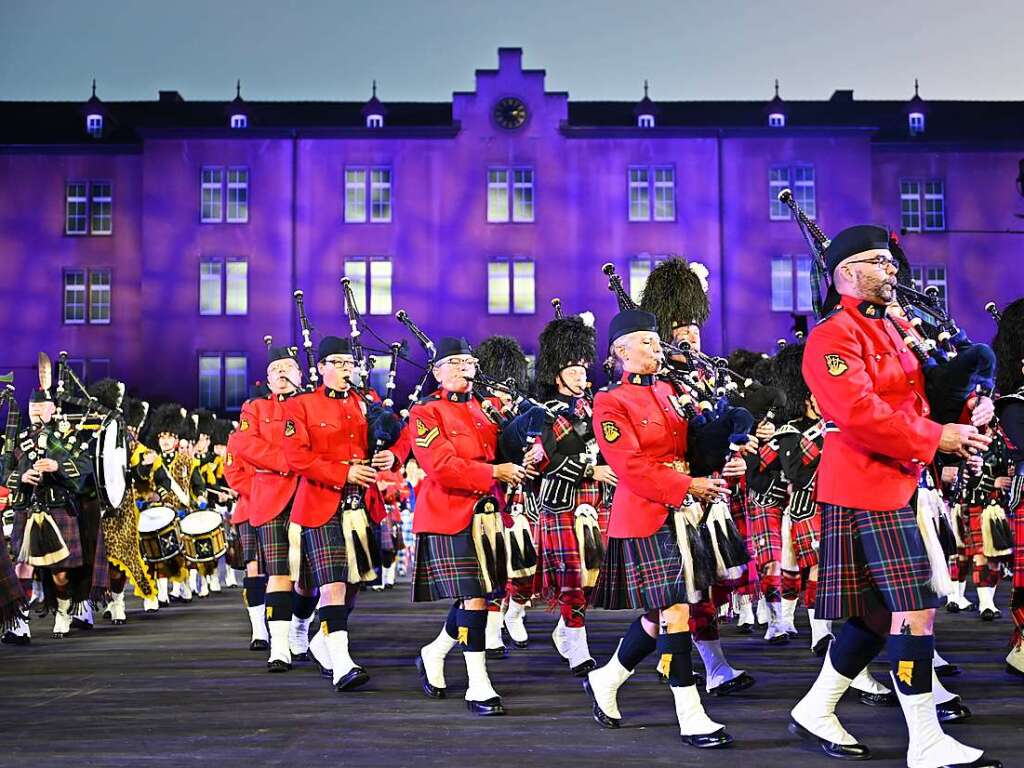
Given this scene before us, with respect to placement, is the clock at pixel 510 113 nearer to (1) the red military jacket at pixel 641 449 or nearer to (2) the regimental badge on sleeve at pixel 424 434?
(2) the regimental badge on sleeve at pixel 424 434

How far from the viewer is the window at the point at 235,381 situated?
31938 mm

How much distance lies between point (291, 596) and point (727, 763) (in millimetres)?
3896

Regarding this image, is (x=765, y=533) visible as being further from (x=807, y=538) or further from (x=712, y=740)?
(x=712, y=740)

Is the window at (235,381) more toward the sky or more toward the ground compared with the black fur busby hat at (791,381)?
more toward the sky

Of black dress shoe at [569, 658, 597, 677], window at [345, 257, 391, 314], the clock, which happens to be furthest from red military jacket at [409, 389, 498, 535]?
the clock

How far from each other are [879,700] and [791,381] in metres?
3.24

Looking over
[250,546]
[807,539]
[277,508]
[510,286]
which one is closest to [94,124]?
[510,286]

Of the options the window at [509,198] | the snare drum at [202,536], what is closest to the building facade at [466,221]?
the window at [509,198]

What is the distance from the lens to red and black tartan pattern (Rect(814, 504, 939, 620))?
518cm

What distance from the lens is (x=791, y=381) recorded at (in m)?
9.50

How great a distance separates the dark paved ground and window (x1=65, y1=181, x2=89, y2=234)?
25205mm

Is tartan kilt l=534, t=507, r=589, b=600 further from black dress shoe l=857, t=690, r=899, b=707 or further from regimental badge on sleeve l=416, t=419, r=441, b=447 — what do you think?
black dress shoe l=857, t=690, r=899, b=707

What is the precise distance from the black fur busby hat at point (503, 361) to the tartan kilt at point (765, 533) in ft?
8.15

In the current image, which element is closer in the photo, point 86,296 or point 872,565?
point 872,565
